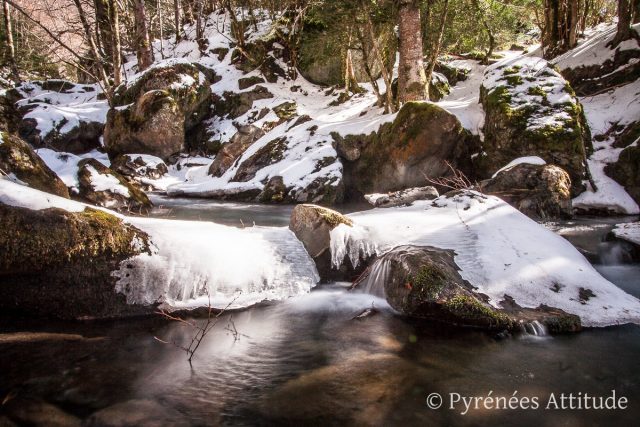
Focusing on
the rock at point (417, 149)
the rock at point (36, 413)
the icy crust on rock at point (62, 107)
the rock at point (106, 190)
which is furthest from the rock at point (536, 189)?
the icy crust on rock at point (62, 107)

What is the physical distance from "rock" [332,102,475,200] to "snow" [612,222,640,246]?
3.89m

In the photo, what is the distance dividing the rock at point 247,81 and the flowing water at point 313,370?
52.0ft

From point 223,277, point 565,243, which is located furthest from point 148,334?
point 565,243

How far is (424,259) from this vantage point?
4031 mm

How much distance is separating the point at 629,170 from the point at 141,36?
672 inches

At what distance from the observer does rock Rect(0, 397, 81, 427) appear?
2.37m

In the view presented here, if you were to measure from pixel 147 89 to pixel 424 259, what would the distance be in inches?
567

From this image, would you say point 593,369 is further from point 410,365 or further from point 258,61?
point 258,61

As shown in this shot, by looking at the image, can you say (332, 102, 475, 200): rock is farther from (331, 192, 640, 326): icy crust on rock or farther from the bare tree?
the bare tree

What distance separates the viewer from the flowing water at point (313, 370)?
101 inches

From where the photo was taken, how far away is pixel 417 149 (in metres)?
9.41

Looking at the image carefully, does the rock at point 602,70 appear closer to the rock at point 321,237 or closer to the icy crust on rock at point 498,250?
the icy crust on rock at point 498,250

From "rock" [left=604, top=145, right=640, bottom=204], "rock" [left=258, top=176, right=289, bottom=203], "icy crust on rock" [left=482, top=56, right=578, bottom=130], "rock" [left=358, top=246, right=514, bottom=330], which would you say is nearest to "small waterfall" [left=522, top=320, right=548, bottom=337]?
"rock" [left=358, top=246, right=514, bottom=330]

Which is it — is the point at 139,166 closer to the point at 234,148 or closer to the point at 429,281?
the point at 234,148
